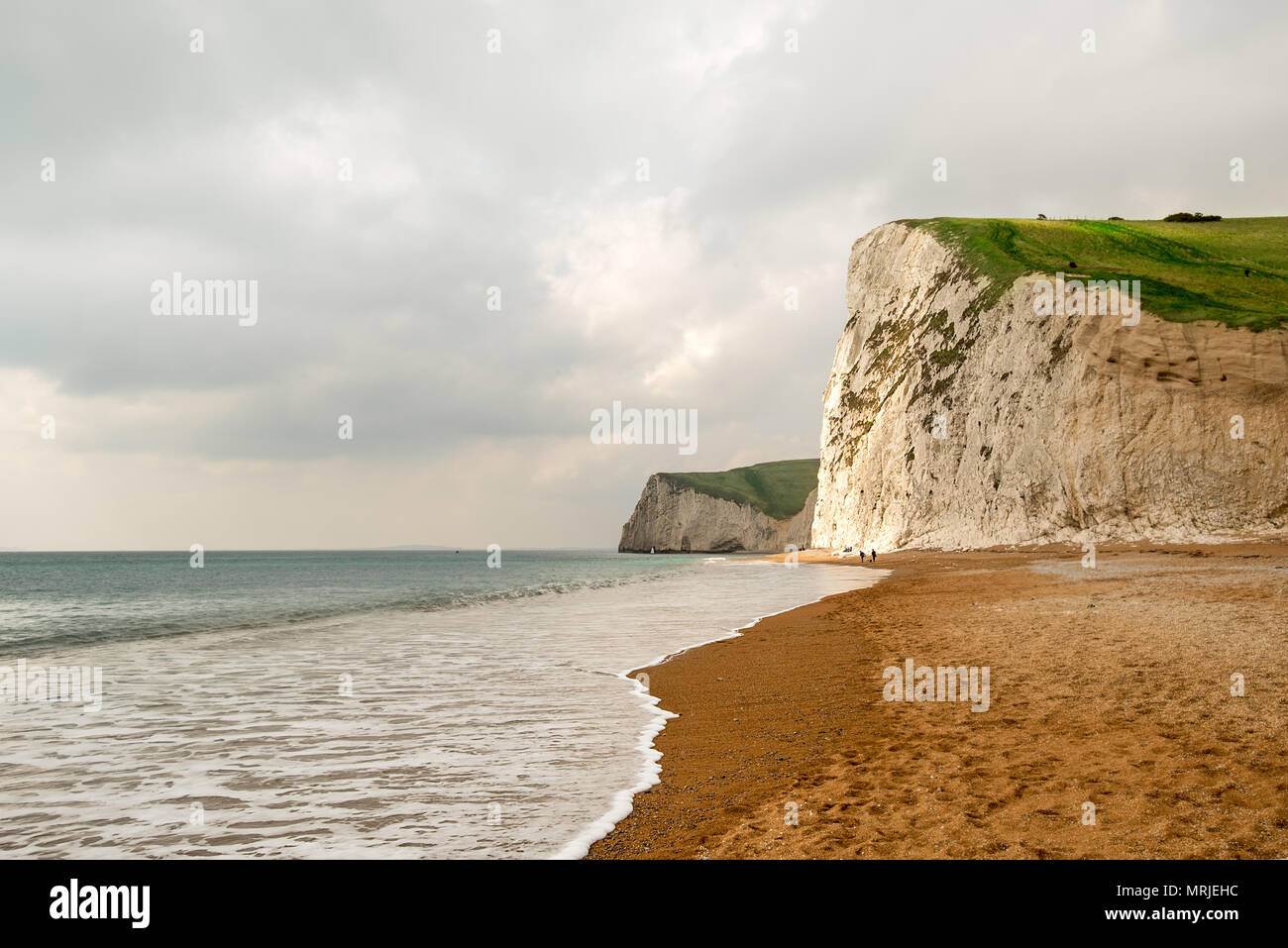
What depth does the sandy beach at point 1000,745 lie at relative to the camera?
4922 mm

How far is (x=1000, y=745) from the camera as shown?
7078 mm

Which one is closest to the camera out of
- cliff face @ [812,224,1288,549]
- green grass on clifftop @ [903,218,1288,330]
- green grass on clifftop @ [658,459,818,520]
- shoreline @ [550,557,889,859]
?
shoreline @ [550,557,889,859]

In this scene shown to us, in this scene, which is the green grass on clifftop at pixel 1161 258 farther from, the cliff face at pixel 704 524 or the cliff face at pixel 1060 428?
the cliff face at pixel 704 524

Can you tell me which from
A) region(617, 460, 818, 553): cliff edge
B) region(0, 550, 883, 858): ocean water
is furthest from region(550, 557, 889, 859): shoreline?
region(617, 460, 818, 553): cliff edge

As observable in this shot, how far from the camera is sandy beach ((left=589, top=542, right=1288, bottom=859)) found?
4922 mm

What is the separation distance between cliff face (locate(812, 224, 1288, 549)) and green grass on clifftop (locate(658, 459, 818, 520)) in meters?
102

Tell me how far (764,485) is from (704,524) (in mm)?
24960

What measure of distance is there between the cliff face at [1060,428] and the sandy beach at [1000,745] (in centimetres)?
3222
